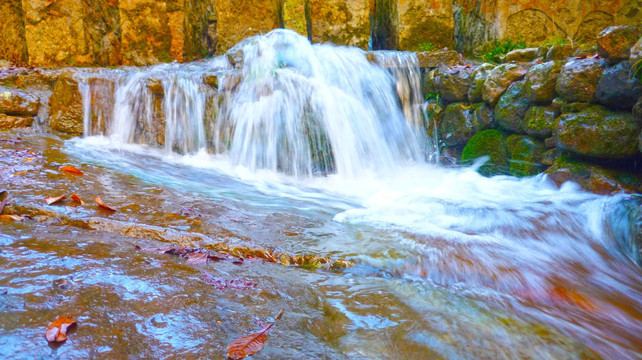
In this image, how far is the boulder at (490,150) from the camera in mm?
5699

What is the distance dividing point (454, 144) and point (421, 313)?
5185 mm

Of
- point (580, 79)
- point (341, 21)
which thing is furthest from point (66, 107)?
point (580, 79)

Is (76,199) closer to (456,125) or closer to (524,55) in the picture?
(456,125)

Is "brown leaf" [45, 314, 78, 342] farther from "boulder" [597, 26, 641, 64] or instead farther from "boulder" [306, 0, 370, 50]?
"boulder" [306, 0, 370, 50]

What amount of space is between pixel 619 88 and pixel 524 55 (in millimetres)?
2398

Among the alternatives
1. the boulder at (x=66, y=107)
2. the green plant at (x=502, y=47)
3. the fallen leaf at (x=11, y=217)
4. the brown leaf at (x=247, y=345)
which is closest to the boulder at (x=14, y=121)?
the boulder at (x=66, y=107)

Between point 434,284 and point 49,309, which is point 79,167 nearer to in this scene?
point 49,309

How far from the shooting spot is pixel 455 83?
6.36 metres

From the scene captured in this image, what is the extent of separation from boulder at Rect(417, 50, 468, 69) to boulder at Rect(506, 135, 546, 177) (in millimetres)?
2091

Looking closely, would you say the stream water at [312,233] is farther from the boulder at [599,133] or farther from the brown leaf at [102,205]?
the boulder at [599,133]

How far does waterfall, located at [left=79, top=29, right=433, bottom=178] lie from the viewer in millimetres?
6309

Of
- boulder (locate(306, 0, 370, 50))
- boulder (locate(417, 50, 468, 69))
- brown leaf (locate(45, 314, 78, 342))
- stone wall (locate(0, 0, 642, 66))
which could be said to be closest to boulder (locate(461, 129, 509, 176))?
boulder (locate(417, 50, 468, 69))

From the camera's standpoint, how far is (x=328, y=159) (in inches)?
248

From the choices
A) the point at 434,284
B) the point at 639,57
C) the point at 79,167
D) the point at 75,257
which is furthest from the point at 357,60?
the point at 75,257
